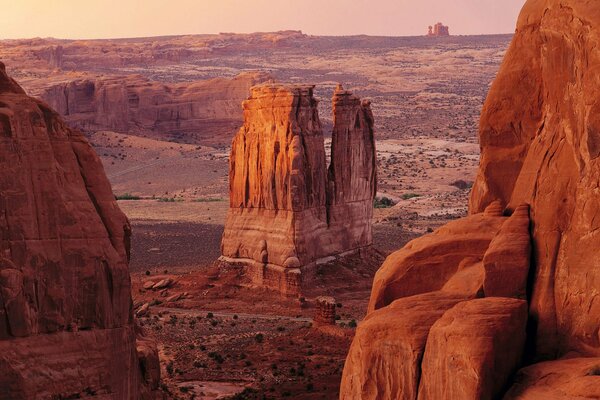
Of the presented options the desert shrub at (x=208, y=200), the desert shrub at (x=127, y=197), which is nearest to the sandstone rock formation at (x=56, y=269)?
the desert shrub at (x=208, y=200)

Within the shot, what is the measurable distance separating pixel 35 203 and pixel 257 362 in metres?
22.4

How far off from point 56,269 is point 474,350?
700 cm

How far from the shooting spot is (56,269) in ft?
65.9

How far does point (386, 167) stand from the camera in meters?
123

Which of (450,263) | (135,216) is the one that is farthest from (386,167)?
(450,263)

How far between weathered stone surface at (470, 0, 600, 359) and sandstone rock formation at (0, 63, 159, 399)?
21.7ft

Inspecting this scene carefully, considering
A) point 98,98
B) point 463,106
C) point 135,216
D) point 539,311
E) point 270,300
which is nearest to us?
point 539,311

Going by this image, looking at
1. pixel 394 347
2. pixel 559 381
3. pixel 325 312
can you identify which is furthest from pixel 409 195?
pixel 559 381

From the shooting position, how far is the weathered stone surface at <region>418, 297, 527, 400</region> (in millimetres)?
16875

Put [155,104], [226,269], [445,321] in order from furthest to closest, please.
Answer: [155,104] → [226,269] → [445,321]

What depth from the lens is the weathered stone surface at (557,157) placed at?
17.4 metres

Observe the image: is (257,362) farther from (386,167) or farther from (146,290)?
(386,167)

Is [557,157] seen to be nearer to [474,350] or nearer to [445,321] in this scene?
[445,321]

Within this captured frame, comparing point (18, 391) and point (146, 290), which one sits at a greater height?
point (18, 391)
